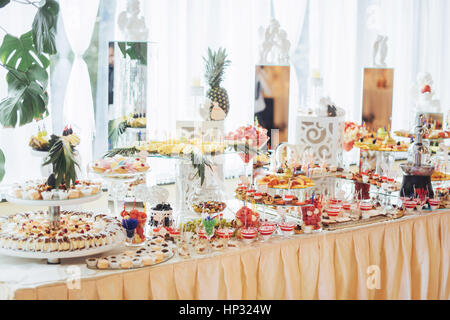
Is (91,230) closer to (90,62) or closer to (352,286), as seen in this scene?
(352,286)

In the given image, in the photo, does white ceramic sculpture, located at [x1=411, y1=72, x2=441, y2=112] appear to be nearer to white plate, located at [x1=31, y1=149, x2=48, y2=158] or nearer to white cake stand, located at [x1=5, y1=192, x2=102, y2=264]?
white plate, located at [x1=31, y1=149, x2=48, y2=158]

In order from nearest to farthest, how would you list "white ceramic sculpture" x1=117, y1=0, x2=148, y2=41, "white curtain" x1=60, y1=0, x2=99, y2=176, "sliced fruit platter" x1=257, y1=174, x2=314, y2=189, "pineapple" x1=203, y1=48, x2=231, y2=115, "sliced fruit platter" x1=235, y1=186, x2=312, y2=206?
"sliced fruit platter" x1=235, y1=186, x2=312, y2=206
"sliced fruit platter" x1=257, y1=174, x2=314, y2=189
"pineapple" x1=203, y1=48, x2=231, y2=115
"white ceramic sculpture" x1=117, y1=0, x2=148, y2=41
"white curtain" x1=60, y1=0, x2=99, y2=176

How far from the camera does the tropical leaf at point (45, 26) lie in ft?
11.8

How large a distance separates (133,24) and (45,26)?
59 cm

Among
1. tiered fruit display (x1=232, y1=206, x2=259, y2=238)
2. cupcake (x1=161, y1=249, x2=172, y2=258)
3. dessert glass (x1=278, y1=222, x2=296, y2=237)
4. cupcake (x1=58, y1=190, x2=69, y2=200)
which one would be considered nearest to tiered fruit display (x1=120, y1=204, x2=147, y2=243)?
cupcake (x1=161, y1=249, x2=172, y2=258)

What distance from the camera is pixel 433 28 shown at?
9.28 meters

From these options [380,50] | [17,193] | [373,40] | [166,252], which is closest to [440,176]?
[380,50]

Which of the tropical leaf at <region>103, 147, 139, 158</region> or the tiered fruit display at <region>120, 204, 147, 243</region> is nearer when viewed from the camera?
the tiered fruit display at <region>120, 204, 147, 243</region>

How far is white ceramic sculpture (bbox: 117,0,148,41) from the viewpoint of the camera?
3834 millimetres

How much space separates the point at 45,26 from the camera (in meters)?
3.65

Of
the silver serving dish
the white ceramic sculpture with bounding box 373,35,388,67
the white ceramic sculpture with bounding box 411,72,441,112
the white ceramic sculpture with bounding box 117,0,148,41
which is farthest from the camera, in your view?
the white ceramic sculpture with bounding box 411,72,441,112

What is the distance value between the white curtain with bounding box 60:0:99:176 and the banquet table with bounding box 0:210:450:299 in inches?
131

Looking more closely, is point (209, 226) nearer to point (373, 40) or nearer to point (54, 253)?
point (54, 253)
